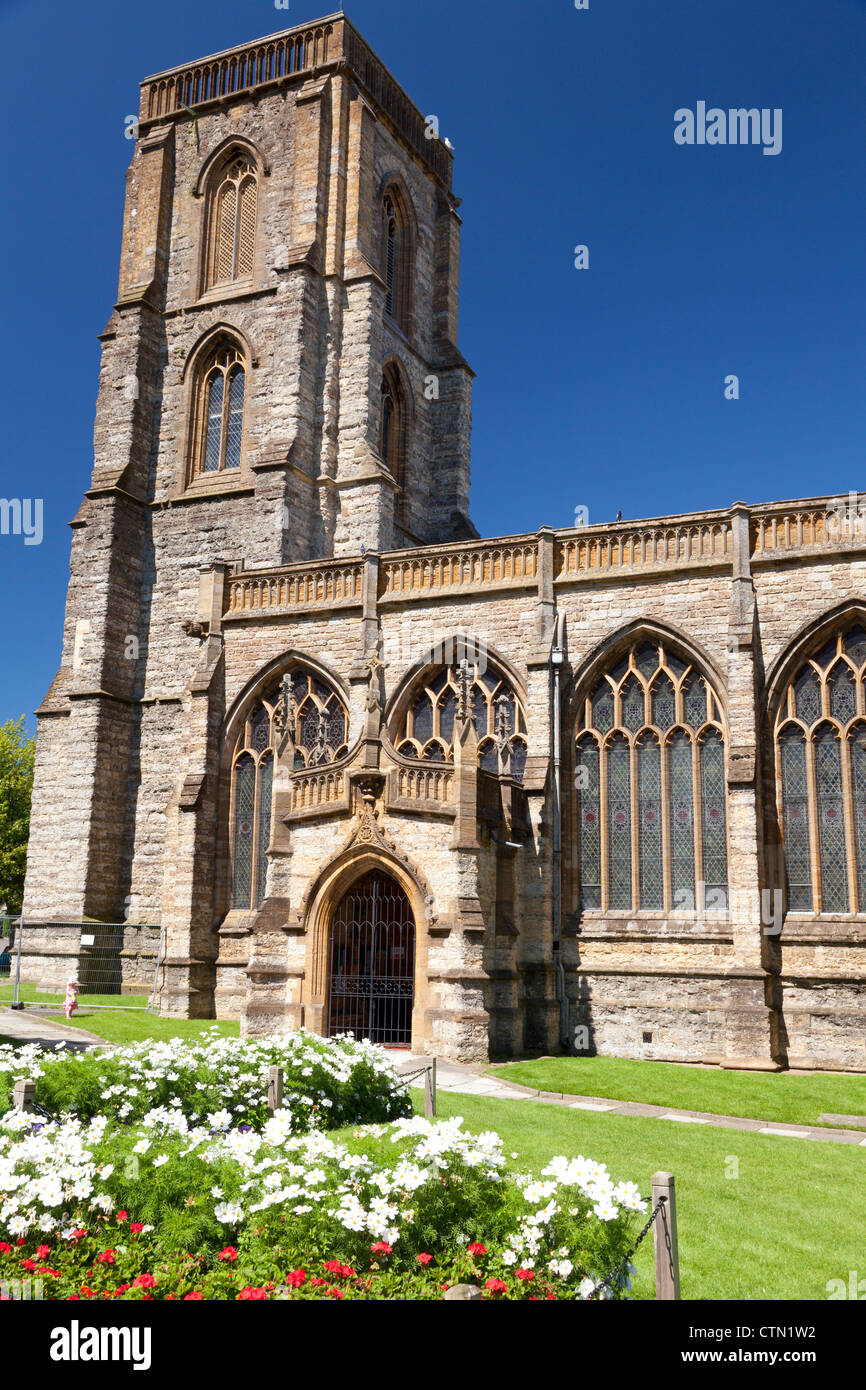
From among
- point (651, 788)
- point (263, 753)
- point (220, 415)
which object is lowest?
point (651, 788)

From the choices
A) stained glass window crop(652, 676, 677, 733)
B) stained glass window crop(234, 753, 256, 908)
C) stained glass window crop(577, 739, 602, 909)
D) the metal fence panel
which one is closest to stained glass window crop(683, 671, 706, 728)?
stained glass window crop(652, 676, 677, 733)

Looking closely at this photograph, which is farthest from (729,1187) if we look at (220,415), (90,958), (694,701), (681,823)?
(220,415)

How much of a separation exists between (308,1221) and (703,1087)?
10.7 metres

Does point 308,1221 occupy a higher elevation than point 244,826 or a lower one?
lower

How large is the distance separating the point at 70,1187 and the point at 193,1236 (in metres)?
0.95

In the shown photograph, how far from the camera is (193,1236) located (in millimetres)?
6145

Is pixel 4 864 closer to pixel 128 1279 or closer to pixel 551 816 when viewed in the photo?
pixel 551 816

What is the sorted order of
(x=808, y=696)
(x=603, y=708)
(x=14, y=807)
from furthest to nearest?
1. (x=14, y=807)
2. (x=603, y=708)
3. (x=808, y=696)

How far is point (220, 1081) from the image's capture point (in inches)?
408

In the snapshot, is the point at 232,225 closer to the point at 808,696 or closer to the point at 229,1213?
the point at 808,696

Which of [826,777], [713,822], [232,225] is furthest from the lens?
[232,225]

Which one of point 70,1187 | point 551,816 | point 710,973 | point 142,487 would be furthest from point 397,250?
point 70,1187

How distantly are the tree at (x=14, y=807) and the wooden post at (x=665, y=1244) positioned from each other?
37.7 m
